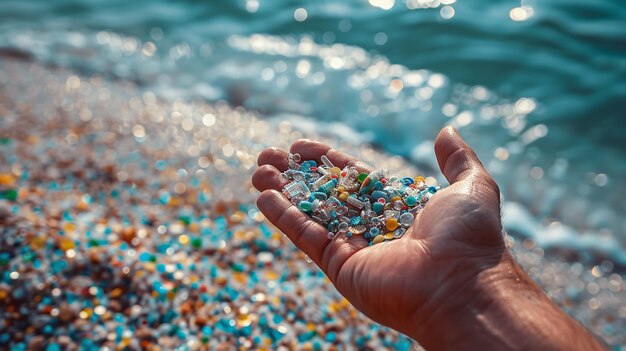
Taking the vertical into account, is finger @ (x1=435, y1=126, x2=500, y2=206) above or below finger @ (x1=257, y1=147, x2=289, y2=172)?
above

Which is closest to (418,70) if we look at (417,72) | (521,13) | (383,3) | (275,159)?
(417,72)

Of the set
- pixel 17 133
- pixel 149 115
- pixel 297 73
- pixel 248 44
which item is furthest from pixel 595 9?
pixel 17 133

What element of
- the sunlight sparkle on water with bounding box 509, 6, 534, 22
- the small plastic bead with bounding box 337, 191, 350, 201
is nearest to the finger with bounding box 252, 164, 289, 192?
the small plastic bead with bounding box 337, 191, 350, 201

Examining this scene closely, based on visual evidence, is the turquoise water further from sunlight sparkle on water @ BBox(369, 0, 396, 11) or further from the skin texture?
the skin texture

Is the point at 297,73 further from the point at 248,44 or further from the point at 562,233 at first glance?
the point at 562,233

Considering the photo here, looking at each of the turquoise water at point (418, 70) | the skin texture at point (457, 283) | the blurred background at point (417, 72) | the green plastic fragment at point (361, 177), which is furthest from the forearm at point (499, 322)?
the turquoise water at point (418, 70)

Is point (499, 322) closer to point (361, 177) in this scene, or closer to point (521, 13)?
point (361, 177)
